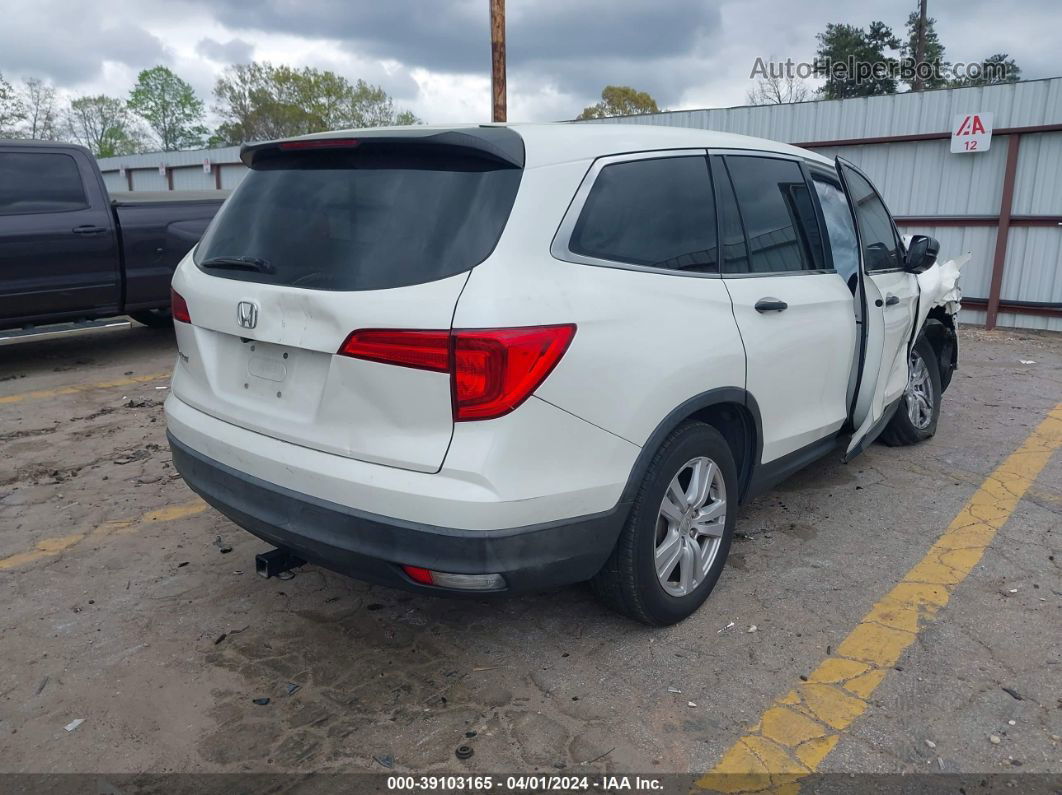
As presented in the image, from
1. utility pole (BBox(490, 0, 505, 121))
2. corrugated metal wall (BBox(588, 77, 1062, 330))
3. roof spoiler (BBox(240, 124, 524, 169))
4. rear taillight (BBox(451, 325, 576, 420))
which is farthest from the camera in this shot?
utility pole (BBox(490, 0, 505, 121))

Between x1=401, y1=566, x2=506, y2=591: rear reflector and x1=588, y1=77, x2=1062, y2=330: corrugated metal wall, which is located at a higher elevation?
x1=588, y1=77, x2=1062, y2=330: corrugated metal wall

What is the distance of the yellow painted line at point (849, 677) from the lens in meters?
2.38

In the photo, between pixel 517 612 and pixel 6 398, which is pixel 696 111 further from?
pixel 517 612

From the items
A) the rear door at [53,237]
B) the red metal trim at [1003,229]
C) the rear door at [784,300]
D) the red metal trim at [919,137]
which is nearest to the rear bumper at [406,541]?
the rear door at [784,300]

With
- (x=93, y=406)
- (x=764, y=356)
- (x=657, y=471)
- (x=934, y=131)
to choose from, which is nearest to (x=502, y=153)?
(x=657, y=471)

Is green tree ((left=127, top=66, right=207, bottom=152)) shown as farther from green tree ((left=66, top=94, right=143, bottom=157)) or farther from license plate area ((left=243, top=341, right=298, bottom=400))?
license plate area ((left=243, top=341, right=298, bottom=400))

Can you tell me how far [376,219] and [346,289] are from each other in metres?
0.26

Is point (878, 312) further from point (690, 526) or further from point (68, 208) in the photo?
point (68, 208)

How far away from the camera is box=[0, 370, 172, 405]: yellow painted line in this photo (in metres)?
6.60

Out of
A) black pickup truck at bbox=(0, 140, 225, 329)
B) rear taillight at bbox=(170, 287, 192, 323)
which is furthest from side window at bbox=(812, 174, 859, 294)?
black pickup truck at bbox=(0, 140, 225, 329)

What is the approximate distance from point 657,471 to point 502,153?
3.77 ft

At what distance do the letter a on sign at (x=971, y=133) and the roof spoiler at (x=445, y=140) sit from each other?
33.5 feet

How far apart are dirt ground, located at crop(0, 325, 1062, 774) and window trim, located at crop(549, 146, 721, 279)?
1.35 meters

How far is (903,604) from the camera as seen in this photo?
3.31 meters
